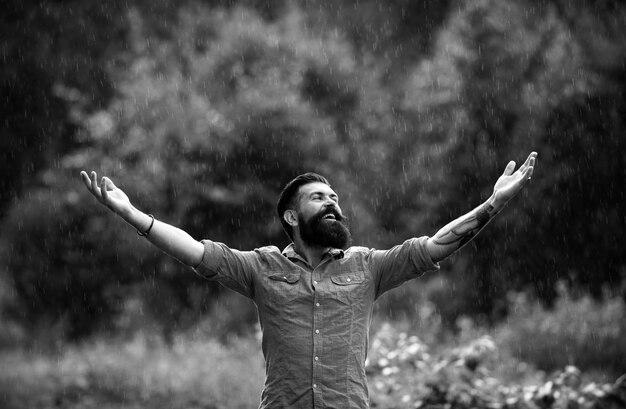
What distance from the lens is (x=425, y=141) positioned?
16.1 meters

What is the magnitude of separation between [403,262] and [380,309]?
12343 mm

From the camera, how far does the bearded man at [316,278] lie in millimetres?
4297

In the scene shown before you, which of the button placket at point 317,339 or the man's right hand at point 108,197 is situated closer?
the button placket at point 317,339

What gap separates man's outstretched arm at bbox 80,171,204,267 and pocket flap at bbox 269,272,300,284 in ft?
1.25

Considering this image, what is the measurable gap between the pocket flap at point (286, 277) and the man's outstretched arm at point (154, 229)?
0.38m

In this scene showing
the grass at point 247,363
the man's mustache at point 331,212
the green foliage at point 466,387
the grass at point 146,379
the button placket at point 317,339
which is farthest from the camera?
the grass at point 146,379

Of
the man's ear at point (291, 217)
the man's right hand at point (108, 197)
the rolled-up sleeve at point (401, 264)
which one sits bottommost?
the rolled-up sleeve at point (401, 264)

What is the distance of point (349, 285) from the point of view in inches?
177

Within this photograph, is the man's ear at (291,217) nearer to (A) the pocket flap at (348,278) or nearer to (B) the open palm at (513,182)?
(A) the pocket flap at (348,278)

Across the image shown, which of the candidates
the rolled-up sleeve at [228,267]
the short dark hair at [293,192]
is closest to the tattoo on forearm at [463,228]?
the short dark hair at [293,192]

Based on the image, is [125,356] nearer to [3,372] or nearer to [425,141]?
[3,372]

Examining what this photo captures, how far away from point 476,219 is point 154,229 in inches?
62.9

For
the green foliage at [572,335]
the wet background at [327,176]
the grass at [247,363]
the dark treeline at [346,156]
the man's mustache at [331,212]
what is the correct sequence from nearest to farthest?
the man's mustache at [331,212], the grass at [247,363], the green foliage at [572,335], the wet background at [327,176], the dark treeline at [346,156]

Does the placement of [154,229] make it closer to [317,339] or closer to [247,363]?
[317,339]
